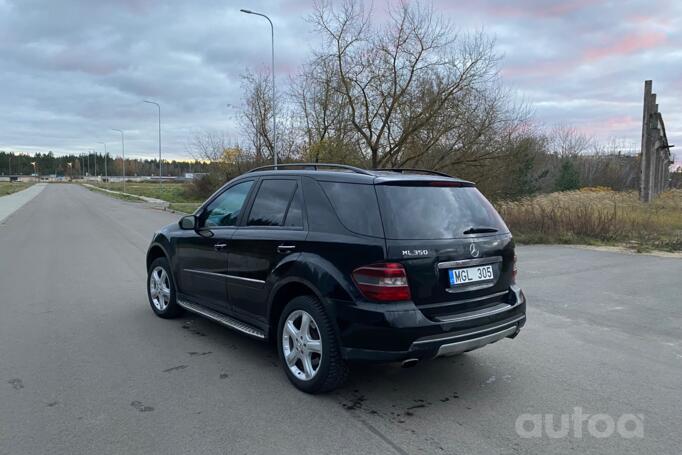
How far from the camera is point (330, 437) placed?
3281 millimetres

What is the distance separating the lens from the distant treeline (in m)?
162

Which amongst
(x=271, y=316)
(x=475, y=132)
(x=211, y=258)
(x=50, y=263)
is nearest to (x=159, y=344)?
(x=211, y=258)

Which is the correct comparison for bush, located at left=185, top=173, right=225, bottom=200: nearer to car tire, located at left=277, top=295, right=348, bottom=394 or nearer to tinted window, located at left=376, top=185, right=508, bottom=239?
car tire, located at left=277, top=295, right=348, bottom=394

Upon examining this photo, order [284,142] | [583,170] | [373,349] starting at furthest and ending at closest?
[583,170], [284,142], [373,349]

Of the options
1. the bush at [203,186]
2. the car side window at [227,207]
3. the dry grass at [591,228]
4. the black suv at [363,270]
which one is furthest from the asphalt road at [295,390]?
the bush at [203,186]

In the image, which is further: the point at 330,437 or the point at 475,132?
the point at 475,132

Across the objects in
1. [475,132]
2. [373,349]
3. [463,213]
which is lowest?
[373,349]

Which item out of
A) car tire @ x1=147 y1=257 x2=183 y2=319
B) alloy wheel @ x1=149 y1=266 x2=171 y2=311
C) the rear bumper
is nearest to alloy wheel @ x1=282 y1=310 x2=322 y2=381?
the rear bumper

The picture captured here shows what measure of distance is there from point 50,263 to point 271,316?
26.0 ft

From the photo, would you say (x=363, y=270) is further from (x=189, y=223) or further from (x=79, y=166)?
(x=79, y=166)

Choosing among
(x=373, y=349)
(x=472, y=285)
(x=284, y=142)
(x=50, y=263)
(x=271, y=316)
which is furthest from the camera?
(x=284, y=142)

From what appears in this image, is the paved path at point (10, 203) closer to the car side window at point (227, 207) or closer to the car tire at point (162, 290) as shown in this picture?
the car tire at point (162, 290)

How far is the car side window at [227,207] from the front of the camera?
5.07 meters

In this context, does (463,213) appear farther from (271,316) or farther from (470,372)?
(271,316)
